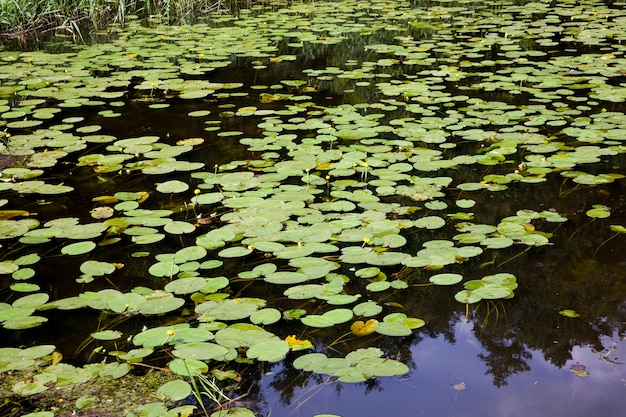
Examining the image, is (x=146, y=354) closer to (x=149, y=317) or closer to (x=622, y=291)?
(x=149, y=317)

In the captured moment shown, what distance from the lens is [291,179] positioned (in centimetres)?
322

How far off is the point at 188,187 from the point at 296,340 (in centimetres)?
139

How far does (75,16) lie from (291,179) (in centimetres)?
503

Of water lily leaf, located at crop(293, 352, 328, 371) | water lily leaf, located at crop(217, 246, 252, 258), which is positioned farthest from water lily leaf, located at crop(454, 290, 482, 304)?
water lily leaf, located at crop(217, 246, 252, 258)

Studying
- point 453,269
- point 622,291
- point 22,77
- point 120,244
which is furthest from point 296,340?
point 22,77

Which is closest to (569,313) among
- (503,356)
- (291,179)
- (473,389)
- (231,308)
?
(503,356)

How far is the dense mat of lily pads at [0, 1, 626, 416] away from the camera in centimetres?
214

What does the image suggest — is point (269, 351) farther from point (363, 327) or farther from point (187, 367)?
point (363, 327)

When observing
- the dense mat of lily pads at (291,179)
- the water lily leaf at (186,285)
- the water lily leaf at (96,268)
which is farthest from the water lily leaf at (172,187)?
the water lily leaf at (186,285)

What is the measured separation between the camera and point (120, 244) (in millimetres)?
2660

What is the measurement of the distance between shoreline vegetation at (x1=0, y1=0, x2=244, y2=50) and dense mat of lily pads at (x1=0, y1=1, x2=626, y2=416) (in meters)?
0.76

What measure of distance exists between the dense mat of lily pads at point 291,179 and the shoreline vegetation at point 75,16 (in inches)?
30.1

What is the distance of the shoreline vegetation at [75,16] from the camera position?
6516 millimetres

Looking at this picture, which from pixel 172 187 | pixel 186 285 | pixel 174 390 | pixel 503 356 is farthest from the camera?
pixel 172 187
